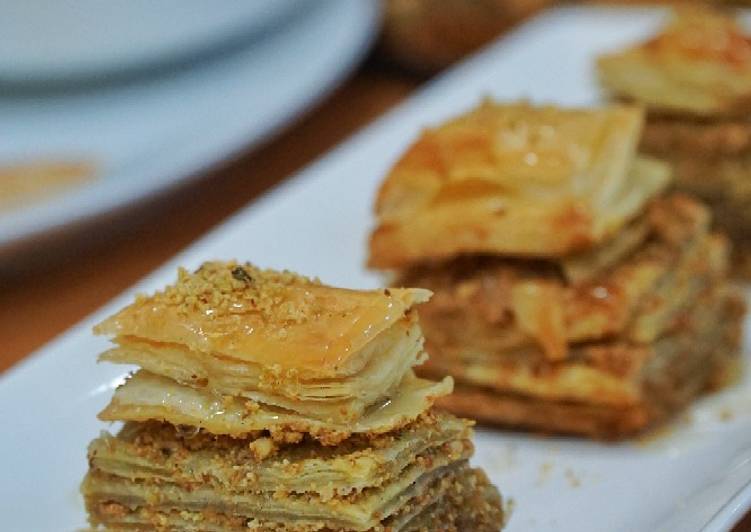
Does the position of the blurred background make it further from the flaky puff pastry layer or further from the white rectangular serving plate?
the flaky puff pastry layer

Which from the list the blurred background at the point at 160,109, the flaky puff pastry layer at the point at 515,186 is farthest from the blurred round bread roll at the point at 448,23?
the flaky puff pastry layer at the point at 515,186

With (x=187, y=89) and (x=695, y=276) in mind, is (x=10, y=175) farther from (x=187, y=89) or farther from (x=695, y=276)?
(x=695, y=276)

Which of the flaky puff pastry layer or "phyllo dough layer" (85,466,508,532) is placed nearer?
"phyllo dough layer" (85,466,508,532)

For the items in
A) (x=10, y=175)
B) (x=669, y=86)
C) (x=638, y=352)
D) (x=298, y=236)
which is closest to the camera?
(x=638, y=352)

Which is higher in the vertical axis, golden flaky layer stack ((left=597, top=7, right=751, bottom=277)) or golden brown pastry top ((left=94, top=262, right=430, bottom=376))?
golden flaky layer stack ((left=597, top=7, right=751, bottom=277))

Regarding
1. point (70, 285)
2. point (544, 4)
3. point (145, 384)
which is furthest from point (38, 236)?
point (544, 4)

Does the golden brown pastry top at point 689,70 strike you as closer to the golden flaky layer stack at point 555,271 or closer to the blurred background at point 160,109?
the golden flaky layer stack at point 555,271

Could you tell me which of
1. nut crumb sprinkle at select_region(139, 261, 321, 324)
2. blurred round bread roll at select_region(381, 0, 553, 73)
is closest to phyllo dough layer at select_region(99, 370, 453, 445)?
nut crumb sprinkle at select_region(139, 261, 321, 324)
